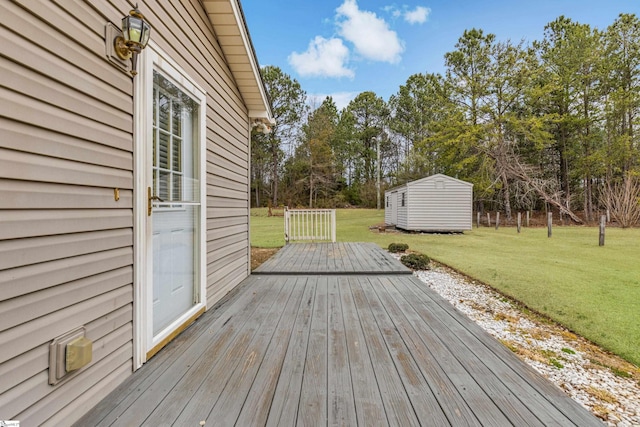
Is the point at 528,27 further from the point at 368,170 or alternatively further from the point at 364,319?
the point at 364,319

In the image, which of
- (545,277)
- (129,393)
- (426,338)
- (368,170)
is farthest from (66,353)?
(368,170)

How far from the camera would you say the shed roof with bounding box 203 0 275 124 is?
9.16 feet

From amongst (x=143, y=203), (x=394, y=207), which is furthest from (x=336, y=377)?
(x=394, y=207)

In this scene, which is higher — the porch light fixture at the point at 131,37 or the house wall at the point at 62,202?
the porch light fixture at the point at 131,37

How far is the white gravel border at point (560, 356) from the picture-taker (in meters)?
1.83

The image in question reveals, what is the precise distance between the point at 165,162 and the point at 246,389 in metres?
1.61

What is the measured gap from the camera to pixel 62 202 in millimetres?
1289

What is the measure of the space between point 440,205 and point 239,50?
35.4 feet

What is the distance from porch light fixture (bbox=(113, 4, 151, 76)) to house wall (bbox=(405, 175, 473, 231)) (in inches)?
457

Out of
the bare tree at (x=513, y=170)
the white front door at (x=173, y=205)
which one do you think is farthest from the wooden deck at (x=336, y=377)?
the bare tree at (x=513, y=170)

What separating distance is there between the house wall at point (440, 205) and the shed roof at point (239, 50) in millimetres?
9339

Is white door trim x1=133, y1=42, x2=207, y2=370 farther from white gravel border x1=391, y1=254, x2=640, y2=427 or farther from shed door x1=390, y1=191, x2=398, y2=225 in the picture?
shed door x1=390, y1=191, x2=398, y2=225

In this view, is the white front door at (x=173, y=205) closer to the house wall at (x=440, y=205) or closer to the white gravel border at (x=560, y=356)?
the white gravel border at (x=560, y=356)

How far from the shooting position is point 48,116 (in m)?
1.21
